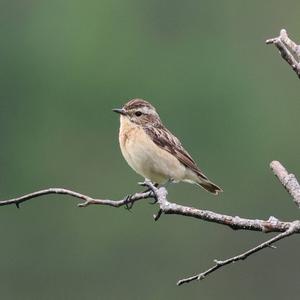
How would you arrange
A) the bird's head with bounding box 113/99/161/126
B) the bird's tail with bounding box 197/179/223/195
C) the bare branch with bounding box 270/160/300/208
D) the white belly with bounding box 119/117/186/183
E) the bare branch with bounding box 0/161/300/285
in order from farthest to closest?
the bird's head with bounding box 113/99/161/126, the bird's tail with bounding box 197/179/223/195, the white belly with bounding box 119/117/186/183, the bare branch with bounding box 270/160/300/208, the bare branch with bounding box 0/161/300/285

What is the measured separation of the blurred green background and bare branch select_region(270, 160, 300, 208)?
19205 mm

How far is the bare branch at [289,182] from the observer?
4786 mm

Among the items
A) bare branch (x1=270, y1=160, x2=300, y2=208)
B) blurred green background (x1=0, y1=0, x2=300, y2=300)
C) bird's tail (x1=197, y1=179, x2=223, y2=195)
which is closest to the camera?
bare branch (x1=270, y1=160, x2=300, y2=208)

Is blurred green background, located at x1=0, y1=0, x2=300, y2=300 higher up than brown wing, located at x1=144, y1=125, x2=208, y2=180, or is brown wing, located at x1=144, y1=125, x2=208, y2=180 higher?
blurred green background, located at x1=0, y1=0, x2=300, y2=300

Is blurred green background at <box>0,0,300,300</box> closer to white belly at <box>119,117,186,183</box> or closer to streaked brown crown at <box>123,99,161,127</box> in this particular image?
streaked brown crown at <box>123,99,161,127</box>

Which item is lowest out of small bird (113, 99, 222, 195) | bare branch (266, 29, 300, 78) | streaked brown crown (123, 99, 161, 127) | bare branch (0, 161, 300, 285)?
bare branch (0, 161, 300, 285)

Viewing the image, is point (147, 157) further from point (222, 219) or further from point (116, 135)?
point (116, 135)

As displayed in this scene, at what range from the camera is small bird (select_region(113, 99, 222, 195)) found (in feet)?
26.5

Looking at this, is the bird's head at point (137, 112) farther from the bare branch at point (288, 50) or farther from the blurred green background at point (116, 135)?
the blurred green background at point (116, 135)

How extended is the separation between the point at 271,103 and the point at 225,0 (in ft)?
34.9

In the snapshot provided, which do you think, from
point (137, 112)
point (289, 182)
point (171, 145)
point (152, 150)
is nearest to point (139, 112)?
point (137, 112)

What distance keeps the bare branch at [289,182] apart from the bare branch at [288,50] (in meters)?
0.40

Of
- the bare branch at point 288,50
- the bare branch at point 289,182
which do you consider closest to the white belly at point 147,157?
the bare branch at point 289,182

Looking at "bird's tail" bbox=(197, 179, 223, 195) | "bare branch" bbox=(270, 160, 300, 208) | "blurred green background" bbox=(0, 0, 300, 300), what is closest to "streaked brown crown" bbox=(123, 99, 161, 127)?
"bird's tail" bbox=(197, 179, 223, 195)
